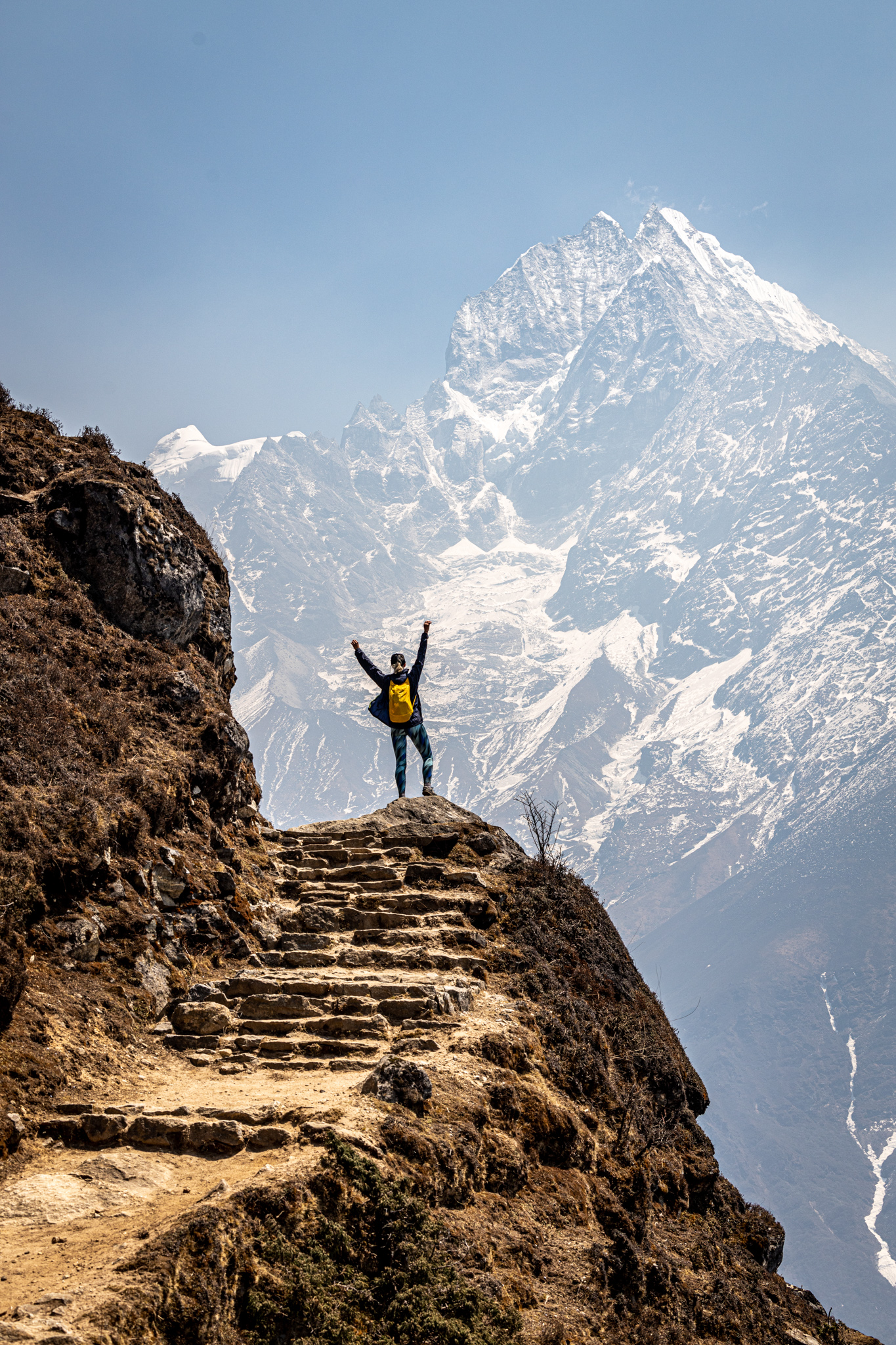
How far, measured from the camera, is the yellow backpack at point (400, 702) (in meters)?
17.5

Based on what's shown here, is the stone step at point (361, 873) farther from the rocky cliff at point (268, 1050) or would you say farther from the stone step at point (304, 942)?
the stone step at point (304, 942)

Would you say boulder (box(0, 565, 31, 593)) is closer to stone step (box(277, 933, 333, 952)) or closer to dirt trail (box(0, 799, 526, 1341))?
dirt trail (box(0, 799, 526, 1341))

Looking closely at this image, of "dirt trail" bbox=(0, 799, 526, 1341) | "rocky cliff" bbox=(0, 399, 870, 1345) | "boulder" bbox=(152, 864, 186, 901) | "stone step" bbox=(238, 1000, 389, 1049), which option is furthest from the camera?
"boulder" bbox=(152, 864, 186, 901)

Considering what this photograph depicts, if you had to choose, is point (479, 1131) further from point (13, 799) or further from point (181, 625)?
point (181, 625)

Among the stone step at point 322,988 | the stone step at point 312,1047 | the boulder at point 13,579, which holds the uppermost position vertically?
the boulder at point 13,579

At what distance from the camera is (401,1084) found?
26.5 ft

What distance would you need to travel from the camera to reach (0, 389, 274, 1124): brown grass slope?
898 centimetres

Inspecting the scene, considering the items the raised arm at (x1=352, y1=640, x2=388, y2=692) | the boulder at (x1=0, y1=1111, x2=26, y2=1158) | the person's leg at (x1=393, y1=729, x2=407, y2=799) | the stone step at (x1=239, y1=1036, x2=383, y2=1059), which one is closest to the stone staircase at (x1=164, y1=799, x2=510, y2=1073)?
the stone step at (x1=239, y1=1036, x2=383, y2=1059)

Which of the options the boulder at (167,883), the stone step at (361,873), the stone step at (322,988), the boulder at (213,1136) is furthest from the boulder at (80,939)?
the stone step at (361,873)

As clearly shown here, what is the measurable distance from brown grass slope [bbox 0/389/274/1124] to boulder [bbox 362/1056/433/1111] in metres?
2.64

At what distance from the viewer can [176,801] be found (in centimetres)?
1255

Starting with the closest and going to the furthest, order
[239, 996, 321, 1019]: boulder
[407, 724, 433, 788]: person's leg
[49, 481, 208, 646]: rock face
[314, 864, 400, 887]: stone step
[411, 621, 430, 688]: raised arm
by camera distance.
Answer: [239, 996, 321, 1019]: boulder
[49, 481, 208, 646]: rock face
[314, 864, 400, 887]: stone step
[411, 621, 430, 688]: raised arm
[407, 724, 433, 788]: person's leg

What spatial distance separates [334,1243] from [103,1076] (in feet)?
10.6

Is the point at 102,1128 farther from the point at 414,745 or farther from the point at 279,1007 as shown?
the point at 414,745
